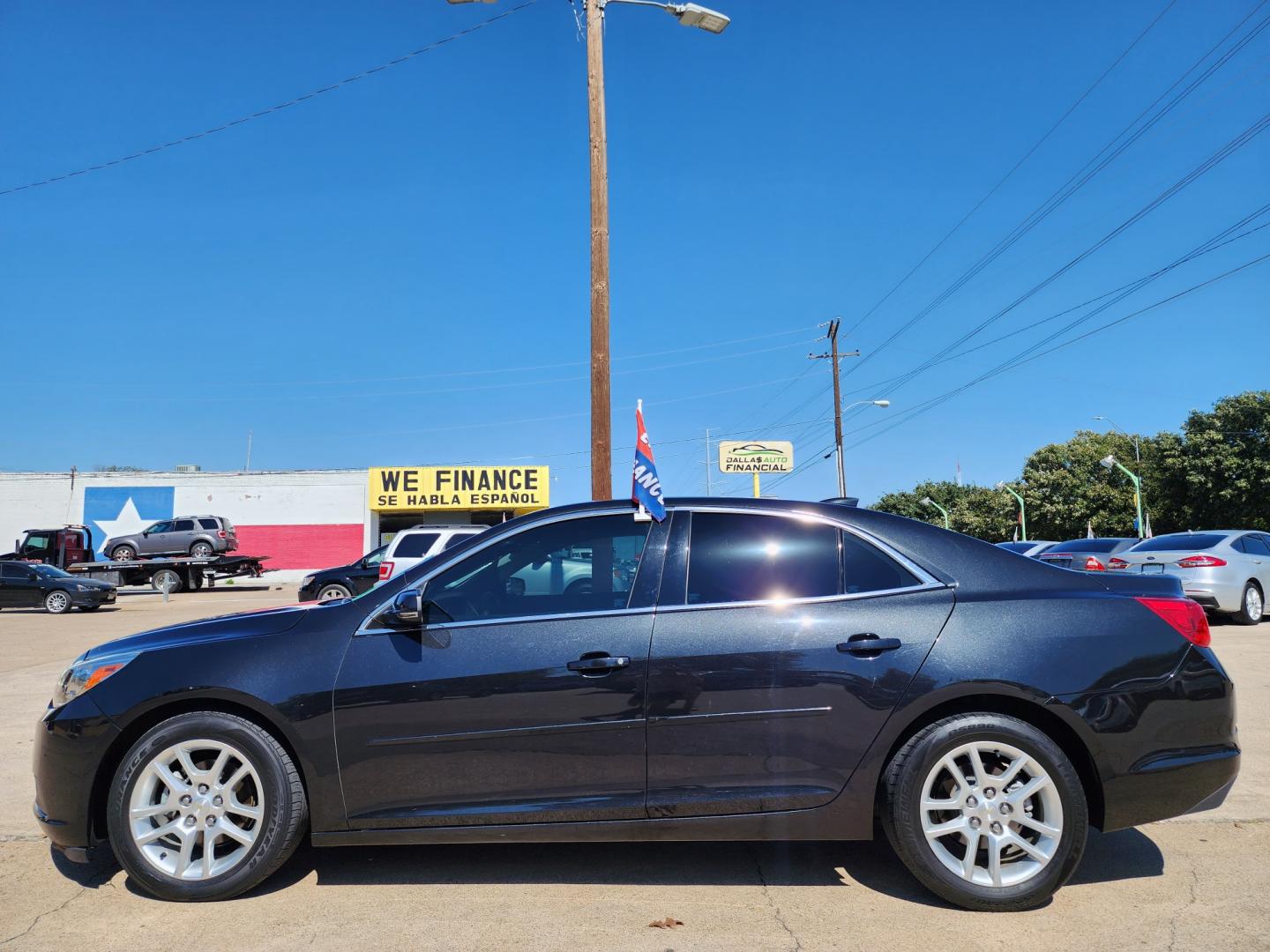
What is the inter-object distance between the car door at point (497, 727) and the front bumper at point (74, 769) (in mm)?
1007

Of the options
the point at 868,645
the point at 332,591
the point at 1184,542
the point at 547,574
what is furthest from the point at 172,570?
the point at 868,645

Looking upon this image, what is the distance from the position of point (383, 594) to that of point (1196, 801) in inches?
134

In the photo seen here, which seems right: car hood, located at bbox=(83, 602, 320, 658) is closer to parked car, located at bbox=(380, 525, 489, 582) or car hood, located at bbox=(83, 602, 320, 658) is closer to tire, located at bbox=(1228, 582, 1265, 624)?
parked car, located at bbox=(380, 525, 489, 582)

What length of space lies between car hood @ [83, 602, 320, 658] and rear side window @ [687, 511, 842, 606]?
1.72m

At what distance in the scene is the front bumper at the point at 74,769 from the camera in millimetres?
3641

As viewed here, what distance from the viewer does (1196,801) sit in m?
3.57

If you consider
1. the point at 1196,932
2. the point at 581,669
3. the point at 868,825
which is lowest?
the point at 1196,932

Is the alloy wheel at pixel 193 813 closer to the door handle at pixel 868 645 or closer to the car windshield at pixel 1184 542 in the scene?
the door handle at pixel 868 645

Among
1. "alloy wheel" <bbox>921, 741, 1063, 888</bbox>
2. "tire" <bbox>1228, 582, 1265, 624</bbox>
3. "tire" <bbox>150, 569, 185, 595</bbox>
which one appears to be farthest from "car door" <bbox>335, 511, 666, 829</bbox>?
"tire" <bbox>150, 569, 185, 595</bbox>

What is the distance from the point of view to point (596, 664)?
3.56 metres

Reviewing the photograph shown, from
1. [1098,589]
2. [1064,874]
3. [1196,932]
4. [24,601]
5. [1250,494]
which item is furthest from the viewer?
[1250,494]

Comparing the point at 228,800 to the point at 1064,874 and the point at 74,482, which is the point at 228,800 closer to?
the point at 1064,874

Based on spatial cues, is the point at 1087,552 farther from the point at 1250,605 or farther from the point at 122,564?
the point at 122,564

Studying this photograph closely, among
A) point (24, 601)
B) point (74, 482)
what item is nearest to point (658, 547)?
point (24, 601)
